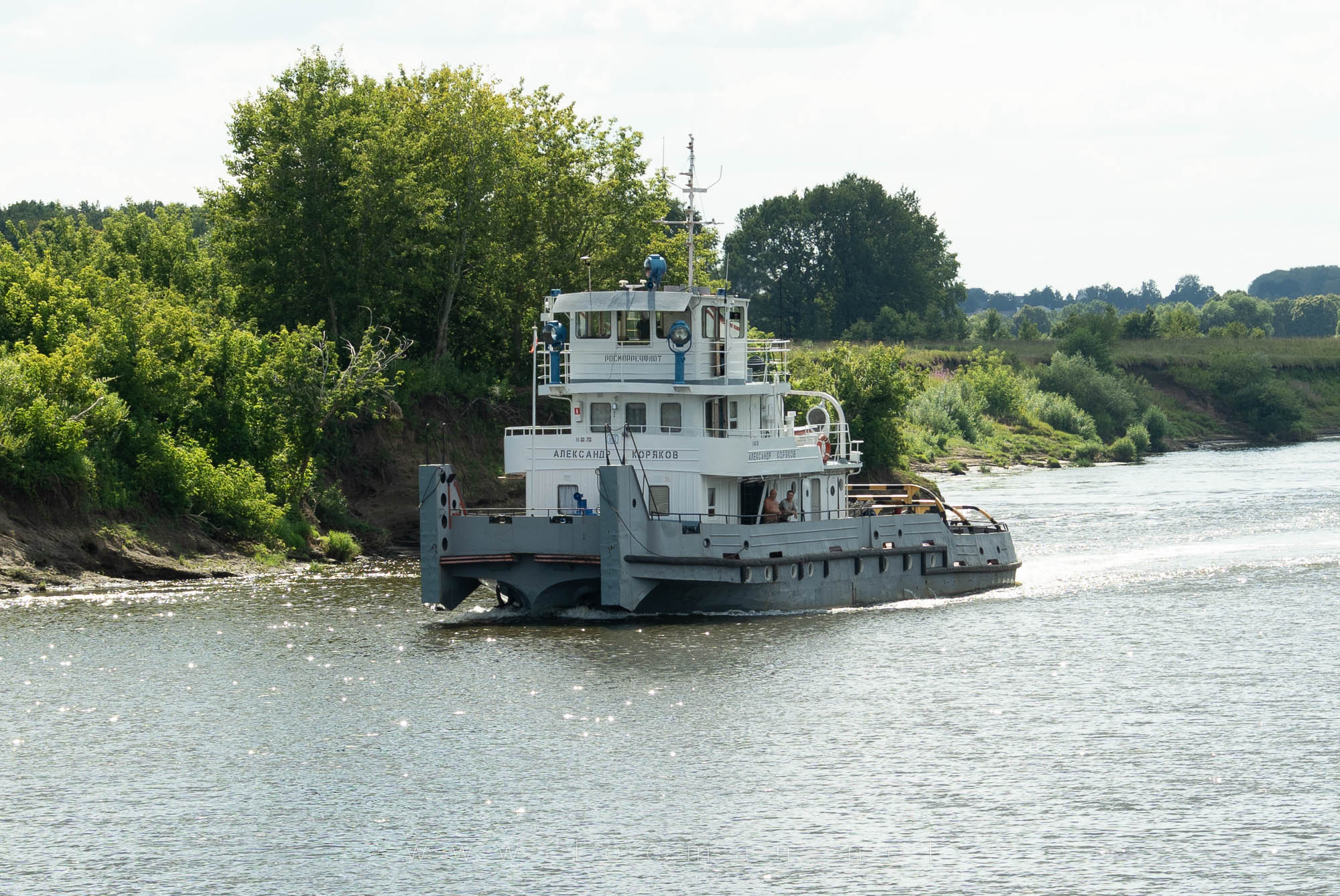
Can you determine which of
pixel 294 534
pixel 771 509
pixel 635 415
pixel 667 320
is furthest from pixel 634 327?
pixel 294 534

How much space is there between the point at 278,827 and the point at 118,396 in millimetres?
27284

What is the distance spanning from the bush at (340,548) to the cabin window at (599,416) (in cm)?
1346

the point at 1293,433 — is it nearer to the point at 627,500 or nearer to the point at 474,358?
the point at 474,358

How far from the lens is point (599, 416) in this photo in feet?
127

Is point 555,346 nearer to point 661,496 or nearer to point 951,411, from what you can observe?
point 661,496

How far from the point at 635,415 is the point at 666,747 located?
12450mm

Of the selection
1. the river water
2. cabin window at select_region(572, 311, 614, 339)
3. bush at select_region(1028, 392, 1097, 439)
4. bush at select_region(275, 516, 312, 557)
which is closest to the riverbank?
bush at select_region(275, 516, 312, 557)

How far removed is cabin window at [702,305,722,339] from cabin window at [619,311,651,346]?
1.32m

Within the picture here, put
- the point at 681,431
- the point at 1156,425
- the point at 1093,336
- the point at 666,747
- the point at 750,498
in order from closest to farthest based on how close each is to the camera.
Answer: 1. the point at 666,747
2. the point at 681,431
3. the point at 750,498
4. the point at 1156,425
5. the point at 1093,336

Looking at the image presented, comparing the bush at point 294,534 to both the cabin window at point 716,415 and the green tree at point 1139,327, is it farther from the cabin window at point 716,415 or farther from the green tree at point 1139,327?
the green tree at point 1139,327

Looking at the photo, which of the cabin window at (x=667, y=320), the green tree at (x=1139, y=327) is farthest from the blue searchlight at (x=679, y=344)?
the green tree at (x=1139, y=327)

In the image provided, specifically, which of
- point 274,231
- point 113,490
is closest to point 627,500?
point 113,490

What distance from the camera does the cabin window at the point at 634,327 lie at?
3856 centimetres

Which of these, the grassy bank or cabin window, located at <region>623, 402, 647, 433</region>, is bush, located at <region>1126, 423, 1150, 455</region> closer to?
the grassy bank
